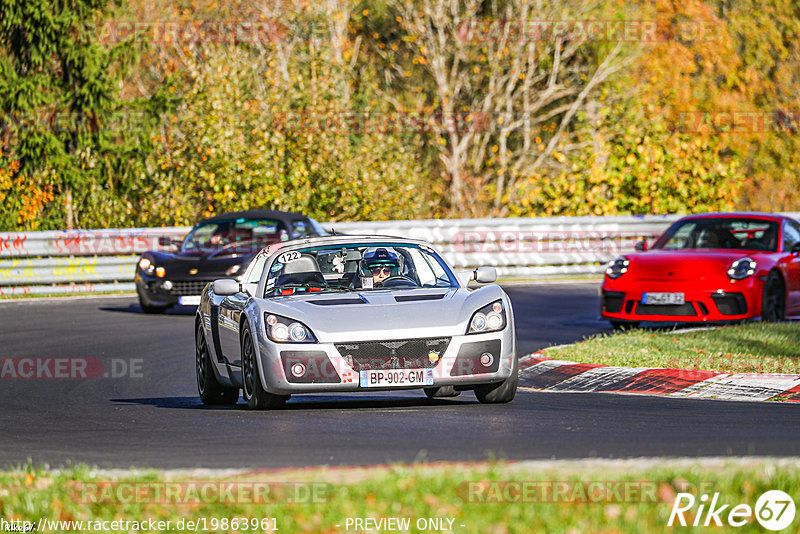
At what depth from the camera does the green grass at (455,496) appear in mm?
5707

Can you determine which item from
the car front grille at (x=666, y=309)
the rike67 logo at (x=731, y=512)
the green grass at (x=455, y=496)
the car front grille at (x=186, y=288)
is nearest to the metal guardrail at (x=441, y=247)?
the car front grille at (x=186, y=288)

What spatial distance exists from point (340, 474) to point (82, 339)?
448 inches

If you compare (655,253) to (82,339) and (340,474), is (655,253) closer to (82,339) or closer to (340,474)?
(82,339)

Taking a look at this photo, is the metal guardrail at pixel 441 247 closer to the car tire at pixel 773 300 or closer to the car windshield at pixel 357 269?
the car tire at pixel 773 300

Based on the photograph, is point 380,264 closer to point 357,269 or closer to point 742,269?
point 357,269

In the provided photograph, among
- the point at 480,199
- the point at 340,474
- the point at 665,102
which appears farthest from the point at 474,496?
the point at 665,102

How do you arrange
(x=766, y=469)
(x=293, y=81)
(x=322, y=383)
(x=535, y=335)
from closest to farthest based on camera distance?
(x=766, y=469), (x=322, y=383), (x=535, y=335), (x=293, y=81)

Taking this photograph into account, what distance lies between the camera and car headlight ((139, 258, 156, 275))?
21.7 meters

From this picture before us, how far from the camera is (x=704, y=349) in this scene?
13961mm

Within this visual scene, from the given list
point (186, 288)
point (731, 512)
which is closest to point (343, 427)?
point (731, 512)

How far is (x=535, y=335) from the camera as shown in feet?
57.0

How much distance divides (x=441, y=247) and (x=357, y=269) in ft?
59.6

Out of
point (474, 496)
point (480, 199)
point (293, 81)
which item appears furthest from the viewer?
point (480, 199)

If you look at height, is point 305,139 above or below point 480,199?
above
